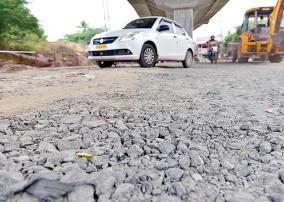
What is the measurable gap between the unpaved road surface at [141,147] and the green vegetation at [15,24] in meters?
15.5

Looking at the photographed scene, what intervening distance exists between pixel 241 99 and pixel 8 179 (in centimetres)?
347

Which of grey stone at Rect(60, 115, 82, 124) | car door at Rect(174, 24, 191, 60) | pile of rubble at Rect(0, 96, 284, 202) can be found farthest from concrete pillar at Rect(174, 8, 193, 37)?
grey stone at Rect(60, 115, 82, 124)

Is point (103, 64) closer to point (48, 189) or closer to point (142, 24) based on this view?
point (142, 24)

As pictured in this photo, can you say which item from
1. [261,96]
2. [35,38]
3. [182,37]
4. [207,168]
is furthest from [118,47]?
[35,38]

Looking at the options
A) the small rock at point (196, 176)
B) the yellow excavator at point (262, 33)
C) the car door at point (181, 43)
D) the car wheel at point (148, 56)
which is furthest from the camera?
the yellow excavator at point (262, 33)

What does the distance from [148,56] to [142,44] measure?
52 cm

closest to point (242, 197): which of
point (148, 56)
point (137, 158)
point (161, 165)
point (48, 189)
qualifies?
point (161, 165)

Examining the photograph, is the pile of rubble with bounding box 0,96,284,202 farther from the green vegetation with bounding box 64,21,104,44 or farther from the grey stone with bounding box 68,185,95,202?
the green vegetation with bounding box 64,21,104,44

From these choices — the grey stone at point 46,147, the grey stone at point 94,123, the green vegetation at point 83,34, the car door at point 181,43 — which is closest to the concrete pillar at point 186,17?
the car door at point 181,43

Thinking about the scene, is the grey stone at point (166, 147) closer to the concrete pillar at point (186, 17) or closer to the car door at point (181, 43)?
the car door at point (181, 43)

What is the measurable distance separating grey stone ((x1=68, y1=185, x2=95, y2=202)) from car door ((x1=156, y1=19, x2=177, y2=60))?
782 centimetres

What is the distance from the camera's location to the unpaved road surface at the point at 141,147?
6.13 ft

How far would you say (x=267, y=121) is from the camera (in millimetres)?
3305

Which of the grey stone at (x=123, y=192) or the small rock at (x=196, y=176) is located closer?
the grey stone at (x=123, y=192)
